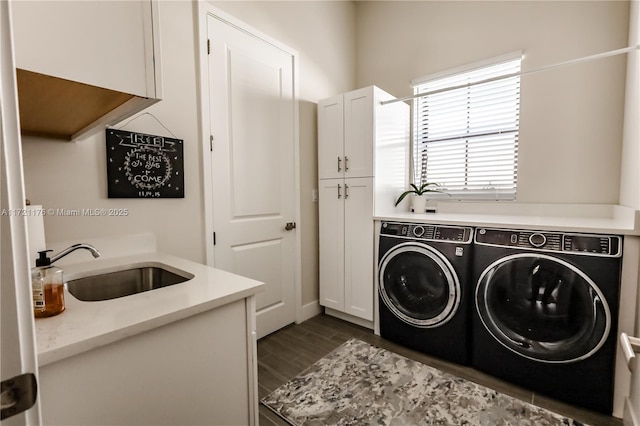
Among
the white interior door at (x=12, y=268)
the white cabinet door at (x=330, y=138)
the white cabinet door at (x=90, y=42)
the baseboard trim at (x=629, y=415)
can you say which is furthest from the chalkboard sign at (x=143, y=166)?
the baseboard trim at (x=629, y=415)

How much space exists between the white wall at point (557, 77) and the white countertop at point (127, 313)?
2413mm

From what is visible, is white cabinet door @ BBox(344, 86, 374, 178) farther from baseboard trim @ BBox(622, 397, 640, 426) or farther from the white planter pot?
baseboard trim @ BBox(622, 397, 640, 426)

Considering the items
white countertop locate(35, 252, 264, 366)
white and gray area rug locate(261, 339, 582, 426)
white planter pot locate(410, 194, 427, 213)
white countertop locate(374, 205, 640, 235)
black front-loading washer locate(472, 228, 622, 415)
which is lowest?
white and gray area rug locate(261, 339, 582, 426)

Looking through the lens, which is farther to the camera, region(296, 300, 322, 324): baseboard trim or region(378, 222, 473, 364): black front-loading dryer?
region(296, 300, 322, 324): baseboard trim

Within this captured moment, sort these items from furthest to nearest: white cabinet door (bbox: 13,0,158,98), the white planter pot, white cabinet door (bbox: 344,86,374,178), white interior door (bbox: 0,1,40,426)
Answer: the white planter pot → white cabinet door (bbox: 344,86,374,178) → white cabinet door (bbox: 13,0,158,98) → white interior door (bbox: 0,1,40,426)

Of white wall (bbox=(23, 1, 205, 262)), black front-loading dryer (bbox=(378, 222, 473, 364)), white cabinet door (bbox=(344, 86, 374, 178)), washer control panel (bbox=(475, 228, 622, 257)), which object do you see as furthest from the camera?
white cabinet door (bbox=(344, 86, 374, 178))

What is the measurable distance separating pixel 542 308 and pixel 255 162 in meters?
2.10

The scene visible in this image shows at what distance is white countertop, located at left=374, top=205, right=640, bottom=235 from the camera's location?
61.2 inches

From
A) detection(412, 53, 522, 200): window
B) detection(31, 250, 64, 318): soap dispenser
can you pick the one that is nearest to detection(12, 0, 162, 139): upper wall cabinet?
detection(31, 250, 64, 318): soap dispenser

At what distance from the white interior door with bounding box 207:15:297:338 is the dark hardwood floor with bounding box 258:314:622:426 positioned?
0.64 feet

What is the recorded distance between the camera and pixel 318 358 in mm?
2109

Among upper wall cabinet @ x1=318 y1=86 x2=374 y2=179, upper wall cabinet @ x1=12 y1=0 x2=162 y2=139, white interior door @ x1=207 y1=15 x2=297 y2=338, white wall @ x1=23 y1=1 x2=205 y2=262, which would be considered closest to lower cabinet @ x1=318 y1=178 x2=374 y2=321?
upper wall cabinet @ x1=318 y1=86 x2=374 y2=179

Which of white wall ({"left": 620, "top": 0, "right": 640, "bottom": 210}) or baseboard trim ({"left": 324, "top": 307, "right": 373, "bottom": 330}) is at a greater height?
white wall ({"left": 620, "top": 0, "right": 640, "bottom": 210})

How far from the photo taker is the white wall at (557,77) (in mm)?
2049
